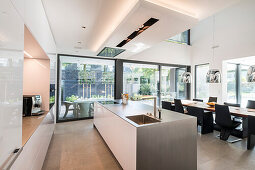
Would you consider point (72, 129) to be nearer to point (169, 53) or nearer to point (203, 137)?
point (203, 137)

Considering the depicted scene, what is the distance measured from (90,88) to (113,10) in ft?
11.4

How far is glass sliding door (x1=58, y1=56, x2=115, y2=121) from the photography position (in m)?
4.66

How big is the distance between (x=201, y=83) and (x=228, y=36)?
227cm

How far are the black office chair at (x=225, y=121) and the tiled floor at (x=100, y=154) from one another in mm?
260

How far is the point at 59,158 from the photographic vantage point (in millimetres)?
2395

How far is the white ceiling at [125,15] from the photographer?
183cm

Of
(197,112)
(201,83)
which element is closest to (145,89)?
(197,112)

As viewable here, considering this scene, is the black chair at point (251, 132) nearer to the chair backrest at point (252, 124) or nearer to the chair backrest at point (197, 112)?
the chair backrest at point (252, 124)

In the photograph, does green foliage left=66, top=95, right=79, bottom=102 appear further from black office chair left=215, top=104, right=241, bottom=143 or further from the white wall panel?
black office chair left=215, top=104, right=241, bottom=143

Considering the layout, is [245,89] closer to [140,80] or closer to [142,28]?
[140,80]

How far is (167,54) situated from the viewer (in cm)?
604

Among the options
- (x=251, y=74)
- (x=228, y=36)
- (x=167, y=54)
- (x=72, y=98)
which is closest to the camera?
(x=251, y=74)

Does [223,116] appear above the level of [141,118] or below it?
below

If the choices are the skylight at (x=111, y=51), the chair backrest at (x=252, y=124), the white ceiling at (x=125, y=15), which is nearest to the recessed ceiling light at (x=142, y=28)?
the white ceiling at (x=125, y=15)
